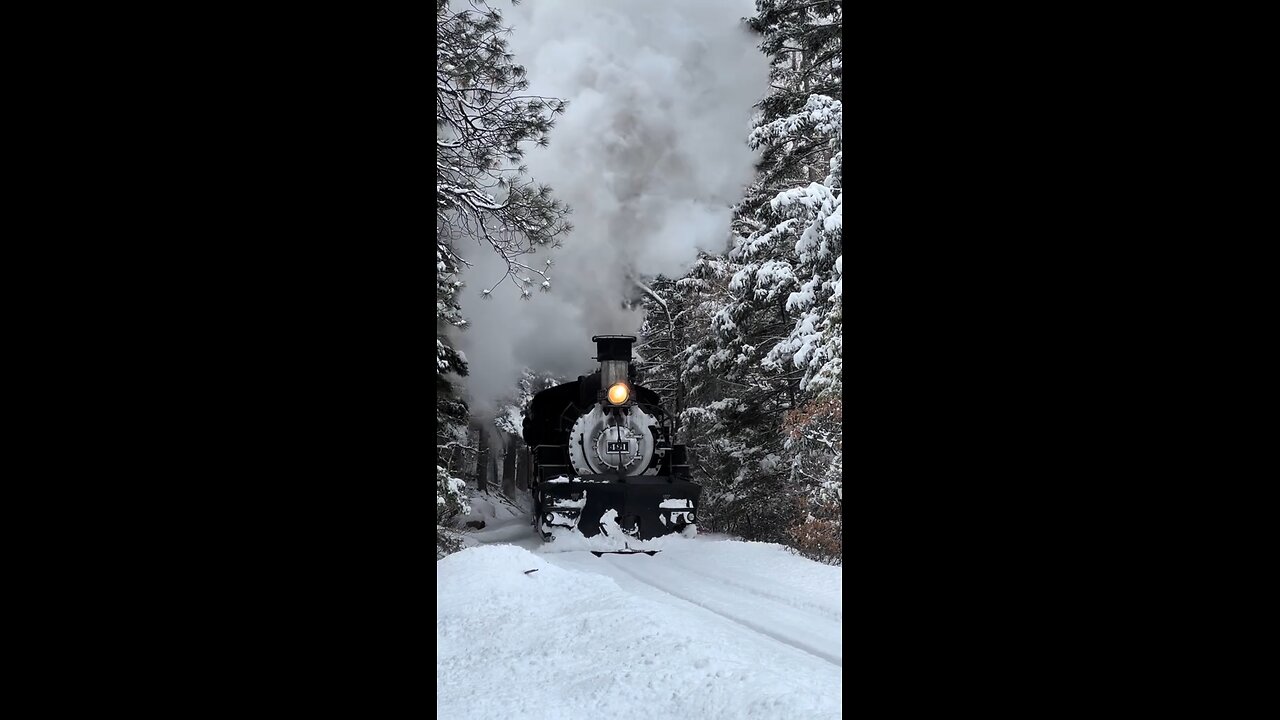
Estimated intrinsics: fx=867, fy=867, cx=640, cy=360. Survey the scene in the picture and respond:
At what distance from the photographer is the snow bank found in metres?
4.99

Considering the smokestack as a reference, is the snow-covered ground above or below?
below

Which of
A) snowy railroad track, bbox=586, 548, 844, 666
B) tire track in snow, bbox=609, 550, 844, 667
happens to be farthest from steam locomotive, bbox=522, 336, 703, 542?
tire track in snow, bbox=609, 550, 844, 667

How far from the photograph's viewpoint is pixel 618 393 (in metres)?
13.0

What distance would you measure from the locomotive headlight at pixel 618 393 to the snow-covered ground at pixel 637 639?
3.02m

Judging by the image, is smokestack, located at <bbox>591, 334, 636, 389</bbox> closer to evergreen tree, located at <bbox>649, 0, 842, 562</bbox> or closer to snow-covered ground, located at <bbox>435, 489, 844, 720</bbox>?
evergreen tree, located at <bbox>649, 0, 842, 562</bbox>

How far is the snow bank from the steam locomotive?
387 cm

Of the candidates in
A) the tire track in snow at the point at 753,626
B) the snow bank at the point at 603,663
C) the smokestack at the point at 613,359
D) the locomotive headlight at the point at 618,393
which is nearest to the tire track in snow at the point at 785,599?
the tire track in snow at the point at 753,626

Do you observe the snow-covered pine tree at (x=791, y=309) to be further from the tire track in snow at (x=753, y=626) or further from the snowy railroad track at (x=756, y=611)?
the tire track in snow at (x=753, y=626)

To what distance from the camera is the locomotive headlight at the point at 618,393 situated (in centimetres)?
1296

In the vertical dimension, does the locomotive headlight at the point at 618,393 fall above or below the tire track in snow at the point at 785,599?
above
